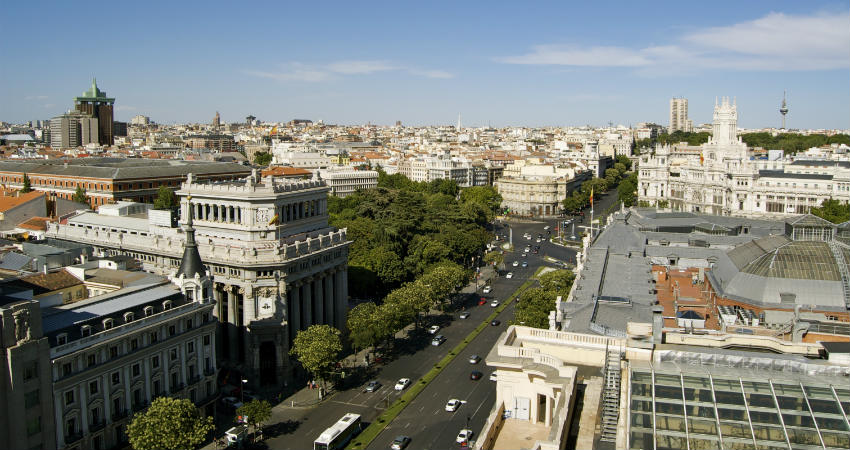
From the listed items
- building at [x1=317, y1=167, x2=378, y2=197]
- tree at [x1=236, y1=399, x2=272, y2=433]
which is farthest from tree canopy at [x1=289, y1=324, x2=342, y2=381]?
building at [x1=317, y1=167, x2=378, y2=197]

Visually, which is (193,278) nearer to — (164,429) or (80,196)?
(164,429)

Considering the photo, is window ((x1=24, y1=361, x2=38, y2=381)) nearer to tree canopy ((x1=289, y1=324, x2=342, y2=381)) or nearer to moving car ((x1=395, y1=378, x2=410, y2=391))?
tree canopy ((x1=289, y1=324, x2=342, y2=381))

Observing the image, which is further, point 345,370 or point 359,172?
point 359,172

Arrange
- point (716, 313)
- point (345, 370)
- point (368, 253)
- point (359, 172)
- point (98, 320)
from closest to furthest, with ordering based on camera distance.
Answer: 1. point (98, 320)
2. point (716, 313)
3. point (345, 370)
4. point (368, 253)
5. point (359, 172)

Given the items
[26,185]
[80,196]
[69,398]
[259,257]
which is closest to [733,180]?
[259,257]

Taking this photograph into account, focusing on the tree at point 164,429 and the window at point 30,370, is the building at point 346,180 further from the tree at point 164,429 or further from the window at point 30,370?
the window at point 30,370

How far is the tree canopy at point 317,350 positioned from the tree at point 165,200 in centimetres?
7363

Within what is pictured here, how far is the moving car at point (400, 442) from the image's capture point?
171 ft

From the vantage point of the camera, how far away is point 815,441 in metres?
25.5

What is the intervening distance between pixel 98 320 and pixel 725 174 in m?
139

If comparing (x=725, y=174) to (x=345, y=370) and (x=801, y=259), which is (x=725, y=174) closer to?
(x=801, y=259)

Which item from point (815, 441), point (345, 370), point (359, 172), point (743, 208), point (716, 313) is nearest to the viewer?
point (815, 441)

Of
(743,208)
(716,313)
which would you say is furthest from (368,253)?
(743,208)

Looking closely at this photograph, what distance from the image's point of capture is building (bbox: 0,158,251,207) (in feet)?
467
